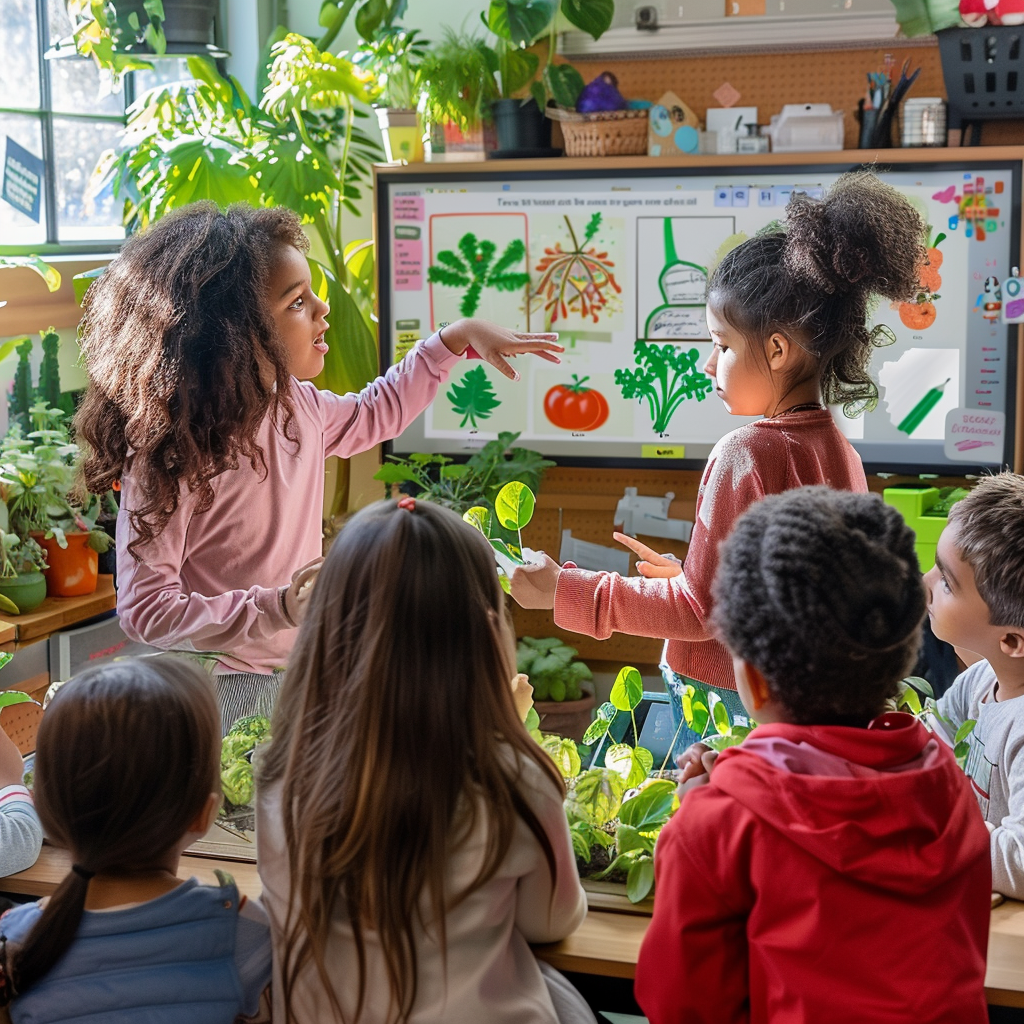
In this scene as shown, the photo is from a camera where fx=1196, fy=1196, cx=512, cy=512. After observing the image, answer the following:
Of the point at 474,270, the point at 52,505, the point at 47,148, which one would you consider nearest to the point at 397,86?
the point at 474,270

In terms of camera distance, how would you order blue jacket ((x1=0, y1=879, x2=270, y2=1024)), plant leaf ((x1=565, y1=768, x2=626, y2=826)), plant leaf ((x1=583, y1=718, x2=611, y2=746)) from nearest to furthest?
blue jacket ((x1=0, y1=879, x2=270, y2=1024)) < plant leaf ((x1=565, y1=768, x2=626, y2=826)) < plant leaf ((x1=583, y1=718, x2=611, y2=746))

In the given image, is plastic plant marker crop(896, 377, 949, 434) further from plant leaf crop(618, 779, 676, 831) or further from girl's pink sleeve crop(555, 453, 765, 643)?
plant leaf crop(618, 779, 676, 831)

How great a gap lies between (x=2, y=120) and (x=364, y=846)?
289cm

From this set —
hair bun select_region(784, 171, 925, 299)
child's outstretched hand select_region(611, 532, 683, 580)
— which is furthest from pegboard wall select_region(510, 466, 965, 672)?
hair bun select_region(784, 171, 925, 299)

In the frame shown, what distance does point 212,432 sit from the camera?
1.66m

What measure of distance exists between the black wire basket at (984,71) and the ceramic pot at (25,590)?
2.60 meters

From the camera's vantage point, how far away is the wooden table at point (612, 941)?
108 centimetres

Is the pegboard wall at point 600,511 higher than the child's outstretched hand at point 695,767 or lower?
lower

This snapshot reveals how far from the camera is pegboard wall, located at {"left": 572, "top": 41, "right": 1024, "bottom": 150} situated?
130 inches

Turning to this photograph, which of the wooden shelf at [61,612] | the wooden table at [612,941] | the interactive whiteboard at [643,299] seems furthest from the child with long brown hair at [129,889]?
the interactive whiteboard at [643,299]

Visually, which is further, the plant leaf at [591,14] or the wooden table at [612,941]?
the plant leaf at [591,14]

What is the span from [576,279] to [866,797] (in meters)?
2.61

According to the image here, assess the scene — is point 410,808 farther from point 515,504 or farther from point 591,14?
point 591,14

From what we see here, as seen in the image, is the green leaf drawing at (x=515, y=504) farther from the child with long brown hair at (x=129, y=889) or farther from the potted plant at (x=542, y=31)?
the potted plant at (x=542, y=31)
